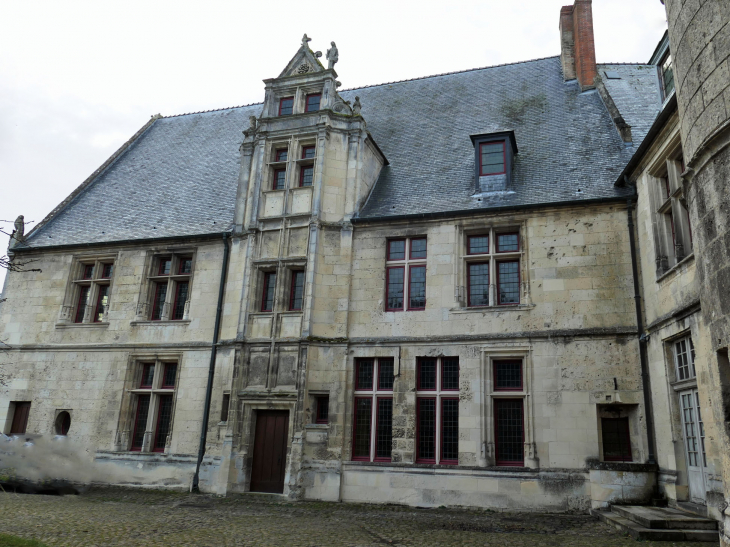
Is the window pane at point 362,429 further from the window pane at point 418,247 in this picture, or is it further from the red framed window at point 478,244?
the red framed window at point 478,244

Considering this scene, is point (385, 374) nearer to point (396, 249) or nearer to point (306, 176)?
point (396, 249)

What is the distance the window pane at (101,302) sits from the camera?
16328 millimetres

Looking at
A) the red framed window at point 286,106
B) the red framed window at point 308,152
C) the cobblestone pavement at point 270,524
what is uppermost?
the red framed window at point 286,106

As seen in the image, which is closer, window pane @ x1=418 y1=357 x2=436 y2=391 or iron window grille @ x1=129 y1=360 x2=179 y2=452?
window pane @ x1=418 y1=357 x2=436 y2=391

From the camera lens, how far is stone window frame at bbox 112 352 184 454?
14.5 metres

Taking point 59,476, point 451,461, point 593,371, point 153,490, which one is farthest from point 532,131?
point 59,476

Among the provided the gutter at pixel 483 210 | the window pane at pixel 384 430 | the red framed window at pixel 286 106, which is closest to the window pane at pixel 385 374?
the window pane at pixel 384 430

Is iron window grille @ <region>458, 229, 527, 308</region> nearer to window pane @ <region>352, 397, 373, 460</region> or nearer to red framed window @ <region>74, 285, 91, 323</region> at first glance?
window pane @ <region>352, 397, 373, 460</region>

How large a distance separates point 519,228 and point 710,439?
239 inches

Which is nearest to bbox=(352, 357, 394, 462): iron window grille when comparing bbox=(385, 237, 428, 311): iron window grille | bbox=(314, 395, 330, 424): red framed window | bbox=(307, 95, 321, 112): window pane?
bbox=(314, 395, 330, 424): red framed window

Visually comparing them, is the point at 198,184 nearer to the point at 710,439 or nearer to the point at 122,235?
the point at 122,235

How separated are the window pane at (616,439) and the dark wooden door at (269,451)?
6629 millimetres

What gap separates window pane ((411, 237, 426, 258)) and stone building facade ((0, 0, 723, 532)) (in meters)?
0.08

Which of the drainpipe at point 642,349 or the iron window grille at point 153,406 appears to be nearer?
the drainpipe at point 642,349
